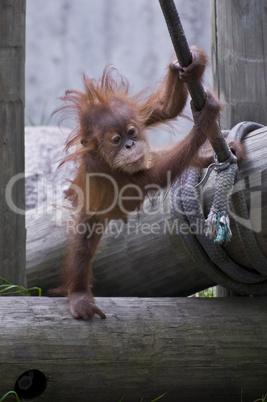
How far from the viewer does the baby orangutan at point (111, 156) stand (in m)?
2.14

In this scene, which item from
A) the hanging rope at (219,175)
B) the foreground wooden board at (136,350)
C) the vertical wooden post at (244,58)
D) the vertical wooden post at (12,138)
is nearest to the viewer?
the hanging rope at (219,175)

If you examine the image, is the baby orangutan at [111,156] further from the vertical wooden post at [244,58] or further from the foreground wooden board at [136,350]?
the vertical wooden post at [244,58]

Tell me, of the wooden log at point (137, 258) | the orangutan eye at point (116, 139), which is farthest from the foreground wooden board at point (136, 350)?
the orangutan eye at point (116, 139)

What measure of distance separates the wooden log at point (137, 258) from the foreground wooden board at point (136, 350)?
327 millimetres

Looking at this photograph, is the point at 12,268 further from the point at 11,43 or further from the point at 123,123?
the point at 11,43

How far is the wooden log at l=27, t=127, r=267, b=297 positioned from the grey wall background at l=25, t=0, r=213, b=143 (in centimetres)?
594

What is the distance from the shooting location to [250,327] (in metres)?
2.10

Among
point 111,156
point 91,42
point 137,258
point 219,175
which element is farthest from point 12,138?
point 91,42

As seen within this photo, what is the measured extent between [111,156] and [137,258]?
0.52 m

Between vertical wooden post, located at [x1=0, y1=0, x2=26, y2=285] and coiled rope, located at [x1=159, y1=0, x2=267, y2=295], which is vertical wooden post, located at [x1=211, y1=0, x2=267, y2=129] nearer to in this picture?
coiled rope, located at [x1=159, y1=0, x2=267, y2=295]

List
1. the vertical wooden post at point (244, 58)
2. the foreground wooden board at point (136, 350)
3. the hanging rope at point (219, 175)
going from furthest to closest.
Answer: the vertical wooden post at point (244, 58)
the foreground wooden board at point (136, 350)
the hanging rope at point (219, 175)

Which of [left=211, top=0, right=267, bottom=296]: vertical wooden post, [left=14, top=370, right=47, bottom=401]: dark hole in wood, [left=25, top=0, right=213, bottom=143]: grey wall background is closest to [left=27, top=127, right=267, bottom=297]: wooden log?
[left=211, top=0, right=267, bottom=296]: vertical wooden post

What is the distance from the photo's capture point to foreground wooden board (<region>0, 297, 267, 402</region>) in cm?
187

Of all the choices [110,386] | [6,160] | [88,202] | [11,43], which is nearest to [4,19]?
[11,43]
